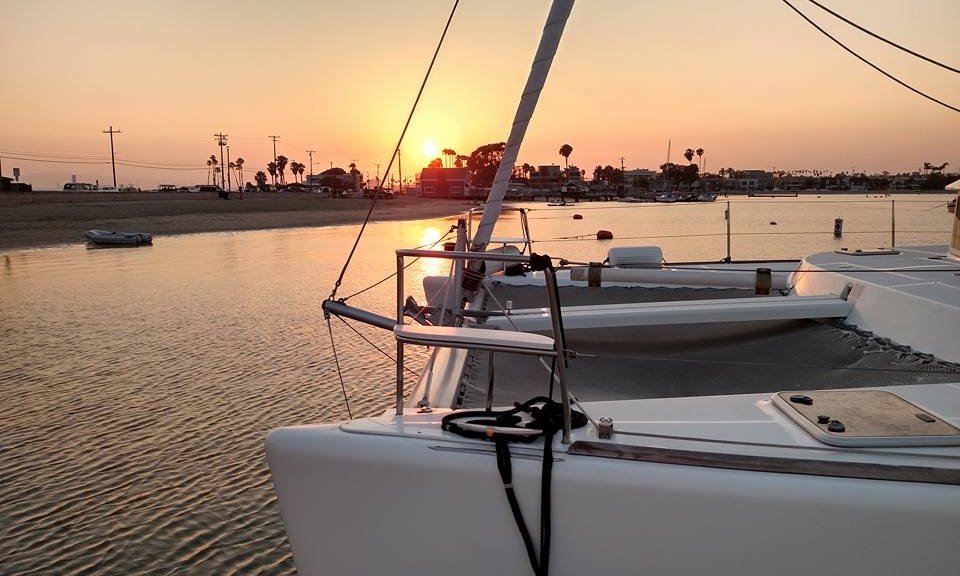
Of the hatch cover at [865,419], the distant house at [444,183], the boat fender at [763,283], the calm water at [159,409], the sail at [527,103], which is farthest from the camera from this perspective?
the distant house at [444,183]

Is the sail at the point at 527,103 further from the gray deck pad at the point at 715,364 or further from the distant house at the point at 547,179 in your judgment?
the distant house at the point at 547,179

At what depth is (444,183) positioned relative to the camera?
126188 millimetres

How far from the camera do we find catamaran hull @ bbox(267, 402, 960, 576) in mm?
2197

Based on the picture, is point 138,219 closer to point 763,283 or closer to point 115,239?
point 115,239

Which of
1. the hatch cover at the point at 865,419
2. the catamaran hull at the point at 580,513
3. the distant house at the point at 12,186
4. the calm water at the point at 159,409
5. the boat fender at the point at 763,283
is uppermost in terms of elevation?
the distant house at the point at 12,186

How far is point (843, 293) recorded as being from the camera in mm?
5027

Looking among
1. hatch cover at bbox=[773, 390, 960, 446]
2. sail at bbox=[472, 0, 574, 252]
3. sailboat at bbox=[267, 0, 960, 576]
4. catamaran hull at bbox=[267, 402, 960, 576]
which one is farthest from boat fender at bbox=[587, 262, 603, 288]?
catamaran hull at bbox=[267, 402, 960, 576]

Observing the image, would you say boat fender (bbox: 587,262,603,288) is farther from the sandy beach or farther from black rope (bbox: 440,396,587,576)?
the sandy beach

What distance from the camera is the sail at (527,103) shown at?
401 cm

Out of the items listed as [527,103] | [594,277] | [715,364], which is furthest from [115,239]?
[715,364]

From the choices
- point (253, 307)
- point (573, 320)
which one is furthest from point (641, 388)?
point (253, 307)

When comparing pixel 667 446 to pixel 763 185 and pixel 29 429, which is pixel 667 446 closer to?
pixel 29 429

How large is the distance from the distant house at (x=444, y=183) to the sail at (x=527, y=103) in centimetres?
11667

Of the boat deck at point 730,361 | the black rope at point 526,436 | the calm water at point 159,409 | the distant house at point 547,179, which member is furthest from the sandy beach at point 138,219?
the distant house at point 547,179
